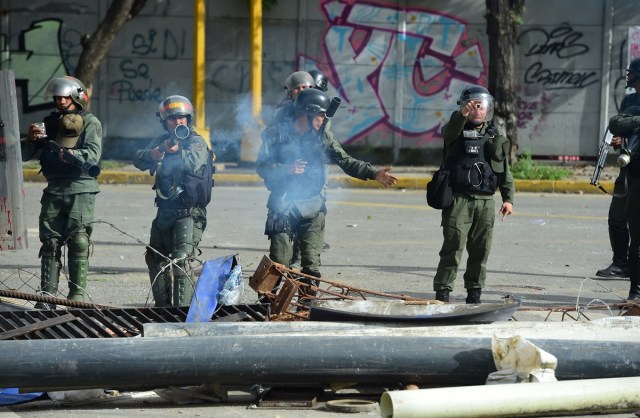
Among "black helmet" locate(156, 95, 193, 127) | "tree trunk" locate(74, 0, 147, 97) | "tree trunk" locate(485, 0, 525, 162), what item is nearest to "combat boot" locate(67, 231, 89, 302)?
"black helmet" locate(156, 95, 193, 127)

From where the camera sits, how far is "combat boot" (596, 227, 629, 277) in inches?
376

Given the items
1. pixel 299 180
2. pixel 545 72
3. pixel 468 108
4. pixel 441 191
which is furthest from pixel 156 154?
pixel 545 72

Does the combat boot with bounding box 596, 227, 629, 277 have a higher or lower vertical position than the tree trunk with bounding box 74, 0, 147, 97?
lower

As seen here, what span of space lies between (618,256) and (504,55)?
29.5 ft

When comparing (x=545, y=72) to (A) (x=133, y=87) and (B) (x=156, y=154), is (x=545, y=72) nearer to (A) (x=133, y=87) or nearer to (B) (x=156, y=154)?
(A) (x=133, y=87)

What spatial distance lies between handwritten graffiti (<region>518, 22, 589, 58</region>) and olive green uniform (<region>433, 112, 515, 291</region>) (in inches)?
487

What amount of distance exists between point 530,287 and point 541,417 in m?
4.02

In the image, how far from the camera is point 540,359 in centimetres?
520

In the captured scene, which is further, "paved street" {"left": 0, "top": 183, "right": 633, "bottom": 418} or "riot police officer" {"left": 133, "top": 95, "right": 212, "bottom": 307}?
"paved street" {"left": 0, "top": 183, "right": 633, "bottom": 418}

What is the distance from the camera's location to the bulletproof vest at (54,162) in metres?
7.61

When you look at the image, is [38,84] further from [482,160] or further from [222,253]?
[482,160]

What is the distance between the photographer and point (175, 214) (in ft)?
24.6

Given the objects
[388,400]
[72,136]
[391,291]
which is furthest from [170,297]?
[388,400]

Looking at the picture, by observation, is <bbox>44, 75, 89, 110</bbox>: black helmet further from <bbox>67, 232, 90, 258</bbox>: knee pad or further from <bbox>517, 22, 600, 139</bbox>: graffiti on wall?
<bbox>517, 22, 600, 139</bbox>: graffiti on wall
